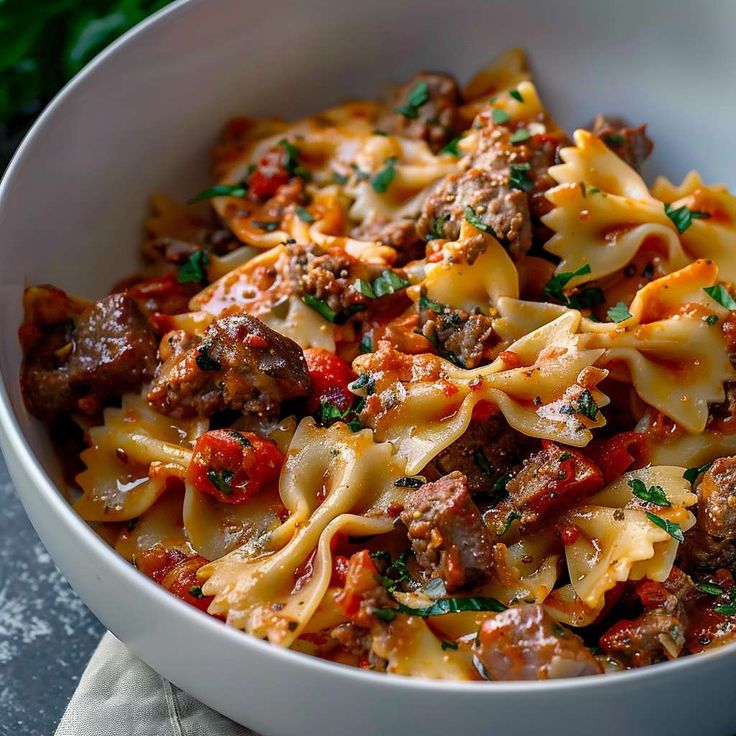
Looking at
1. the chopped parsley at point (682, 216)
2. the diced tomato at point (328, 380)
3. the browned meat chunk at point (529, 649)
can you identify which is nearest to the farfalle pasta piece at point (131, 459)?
the diced tomato at point (328, 380)

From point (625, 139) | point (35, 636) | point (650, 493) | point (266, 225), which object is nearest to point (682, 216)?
point (625, 139)

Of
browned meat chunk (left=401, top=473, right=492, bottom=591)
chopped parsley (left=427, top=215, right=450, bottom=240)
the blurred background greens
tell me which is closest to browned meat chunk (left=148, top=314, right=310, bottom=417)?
browned meat chunk (left=401, top=473, right=492, bottom=591)

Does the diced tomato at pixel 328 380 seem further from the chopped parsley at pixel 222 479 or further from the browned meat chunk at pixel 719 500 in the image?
the browned meat chunk at pixel 719 500

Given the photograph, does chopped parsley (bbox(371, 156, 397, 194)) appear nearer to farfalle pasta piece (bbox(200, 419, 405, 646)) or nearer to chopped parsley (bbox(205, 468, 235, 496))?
farfalle pasta piece (bbox(200, 419, 405, 646))

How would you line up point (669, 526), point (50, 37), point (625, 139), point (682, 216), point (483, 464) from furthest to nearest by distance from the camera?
point (50, 37) → point (625, 139) → point (682, 216) → point (483, 464) → point (669, 526)

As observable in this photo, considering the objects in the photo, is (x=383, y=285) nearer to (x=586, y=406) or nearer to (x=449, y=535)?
(x=586, y=406)

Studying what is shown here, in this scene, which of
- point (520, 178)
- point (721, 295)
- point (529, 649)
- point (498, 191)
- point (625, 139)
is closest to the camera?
point (529, 649)
